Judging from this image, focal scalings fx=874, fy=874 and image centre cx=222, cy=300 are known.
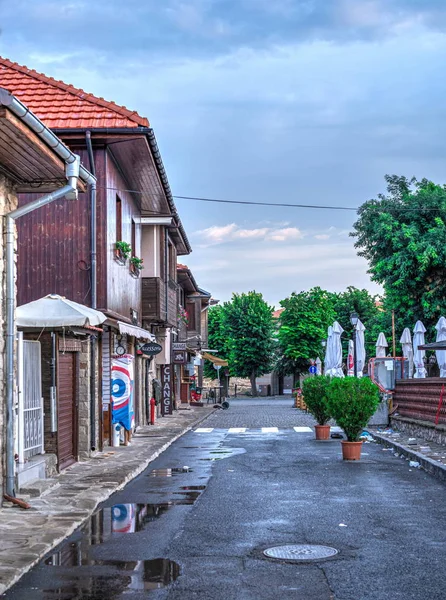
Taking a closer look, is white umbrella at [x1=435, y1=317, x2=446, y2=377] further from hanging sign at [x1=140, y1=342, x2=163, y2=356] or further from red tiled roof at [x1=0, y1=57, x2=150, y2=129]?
red tiled roof at [x1=0, y1=57, x2=150, y2=129]

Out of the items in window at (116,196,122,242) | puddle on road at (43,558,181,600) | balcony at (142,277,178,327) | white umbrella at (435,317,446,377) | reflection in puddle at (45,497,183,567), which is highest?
window at (116,196,122,242)

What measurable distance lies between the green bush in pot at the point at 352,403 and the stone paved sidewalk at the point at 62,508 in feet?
12.4

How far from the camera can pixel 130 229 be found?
24156 mm

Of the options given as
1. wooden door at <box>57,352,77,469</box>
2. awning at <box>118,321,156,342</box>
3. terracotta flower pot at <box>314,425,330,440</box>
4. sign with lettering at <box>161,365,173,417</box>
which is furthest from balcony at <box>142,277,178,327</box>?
wooden door at <box>57,352,77,469</box>

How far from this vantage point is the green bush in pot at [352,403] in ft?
55.5

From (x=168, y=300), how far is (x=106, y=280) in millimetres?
11234

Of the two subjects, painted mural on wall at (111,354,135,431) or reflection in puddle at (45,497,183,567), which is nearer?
reflection in puddle at (45,497,183,567)

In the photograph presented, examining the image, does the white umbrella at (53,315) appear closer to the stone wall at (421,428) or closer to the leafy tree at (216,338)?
the stone wall at (421,428)

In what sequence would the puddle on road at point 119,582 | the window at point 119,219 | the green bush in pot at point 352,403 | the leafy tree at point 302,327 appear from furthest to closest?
the leafy tree at point 302,327, the window at point 119,219, the green bush in pot at point 352,403, the puddle on road at point 119,582

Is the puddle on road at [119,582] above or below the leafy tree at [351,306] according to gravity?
below

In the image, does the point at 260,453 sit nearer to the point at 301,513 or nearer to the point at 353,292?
the point at 301,513

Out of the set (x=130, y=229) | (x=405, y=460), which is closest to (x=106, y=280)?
(x=130, y=229)

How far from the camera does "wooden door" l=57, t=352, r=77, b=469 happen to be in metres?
14.3

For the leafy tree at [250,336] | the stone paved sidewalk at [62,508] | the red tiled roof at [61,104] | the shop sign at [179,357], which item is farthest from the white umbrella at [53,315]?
the leafy tree at [250,336]
